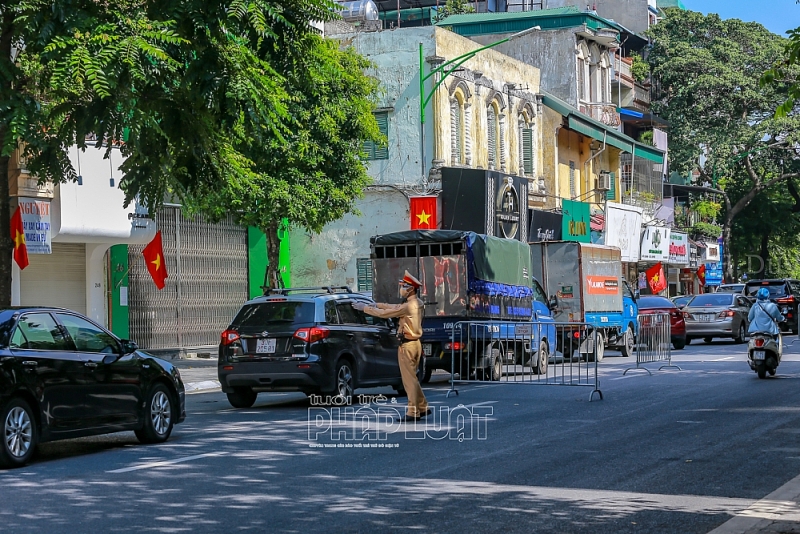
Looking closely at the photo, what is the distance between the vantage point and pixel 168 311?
94.3ft

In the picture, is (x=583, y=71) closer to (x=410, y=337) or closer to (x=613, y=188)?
(x=613, y=188)

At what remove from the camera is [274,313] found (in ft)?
54.5

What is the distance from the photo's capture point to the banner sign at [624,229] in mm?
48469

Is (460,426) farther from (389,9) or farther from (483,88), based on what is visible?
(389,9)

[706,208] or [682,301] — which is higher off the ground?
[706,208]

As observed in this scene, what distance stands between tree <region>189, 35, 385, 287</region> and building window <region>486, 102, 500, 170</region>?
13630mm

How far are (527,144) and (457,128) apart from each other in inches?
250

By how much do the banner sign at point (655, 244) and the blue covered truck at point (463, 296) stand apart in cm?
3067

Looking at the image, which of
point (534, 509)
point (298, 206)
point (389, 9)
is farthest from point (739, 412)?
point (389, 9)

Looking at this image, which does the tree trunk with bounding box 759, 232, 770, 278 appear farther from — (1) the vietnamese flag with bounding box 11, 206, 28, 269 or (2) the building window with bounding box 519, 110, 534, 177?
(1) the vietnamese flag with bounding box 11, 206, 28, 269

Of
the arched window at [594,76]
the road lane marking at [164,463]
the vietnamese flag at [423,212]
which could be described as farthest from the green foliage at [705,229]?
the road lane marking at [164,463]

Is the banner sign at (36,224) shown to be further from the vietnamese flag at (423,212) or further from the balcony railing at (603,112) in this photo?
the balcony railing at (603,112)

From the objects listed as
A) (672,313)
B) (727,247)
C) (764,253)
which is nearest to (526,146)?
(672,313)

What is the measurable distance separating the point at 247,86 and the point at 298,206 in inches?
434
